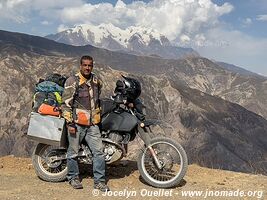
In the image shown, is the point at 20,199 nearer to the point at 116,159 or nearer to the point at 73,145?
the point at 73,145

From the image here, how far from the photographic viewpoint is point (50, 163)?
957 centimetres

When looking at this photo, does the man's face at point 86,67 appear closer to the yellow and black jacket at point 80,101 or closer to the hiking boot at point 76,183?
the yellow and black jacket at point 80,101

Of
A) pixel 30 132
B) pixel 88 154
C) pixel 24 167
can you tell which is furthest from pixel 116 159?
pixel 24 167

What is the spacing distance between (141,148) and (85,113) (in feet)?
5.29

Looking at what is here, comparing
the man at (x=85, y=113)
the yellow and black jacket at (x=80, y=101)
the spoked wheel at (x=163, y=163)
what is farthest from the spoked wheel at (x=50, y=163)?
the spoked wheel at (x=163, y=163)

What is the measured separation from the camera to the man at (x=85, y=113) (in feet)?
28.8

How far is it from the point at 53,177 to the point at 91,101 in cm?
214

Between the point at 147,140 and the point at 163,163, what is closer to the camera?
the point at 163,163

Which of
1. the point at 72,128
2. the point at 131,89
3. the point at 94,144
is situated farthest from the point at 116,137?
the point at 131,89

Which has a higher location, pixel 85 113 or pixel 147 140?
pixel 85 113

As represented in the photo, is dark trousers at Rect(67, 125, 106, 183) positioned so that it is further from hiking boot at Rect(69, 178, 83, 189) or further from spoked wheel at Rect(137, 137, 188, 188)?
spoked wheel at Rect(137, 137, 188, 188)

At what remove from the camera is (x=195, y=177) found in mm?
10570

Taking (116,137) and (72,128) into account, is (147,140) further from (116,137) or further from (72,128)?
(72,128)

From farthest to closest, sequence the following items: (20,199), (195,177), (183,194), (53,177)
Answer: (195,177), (53,177), (183,194), (20,199)
